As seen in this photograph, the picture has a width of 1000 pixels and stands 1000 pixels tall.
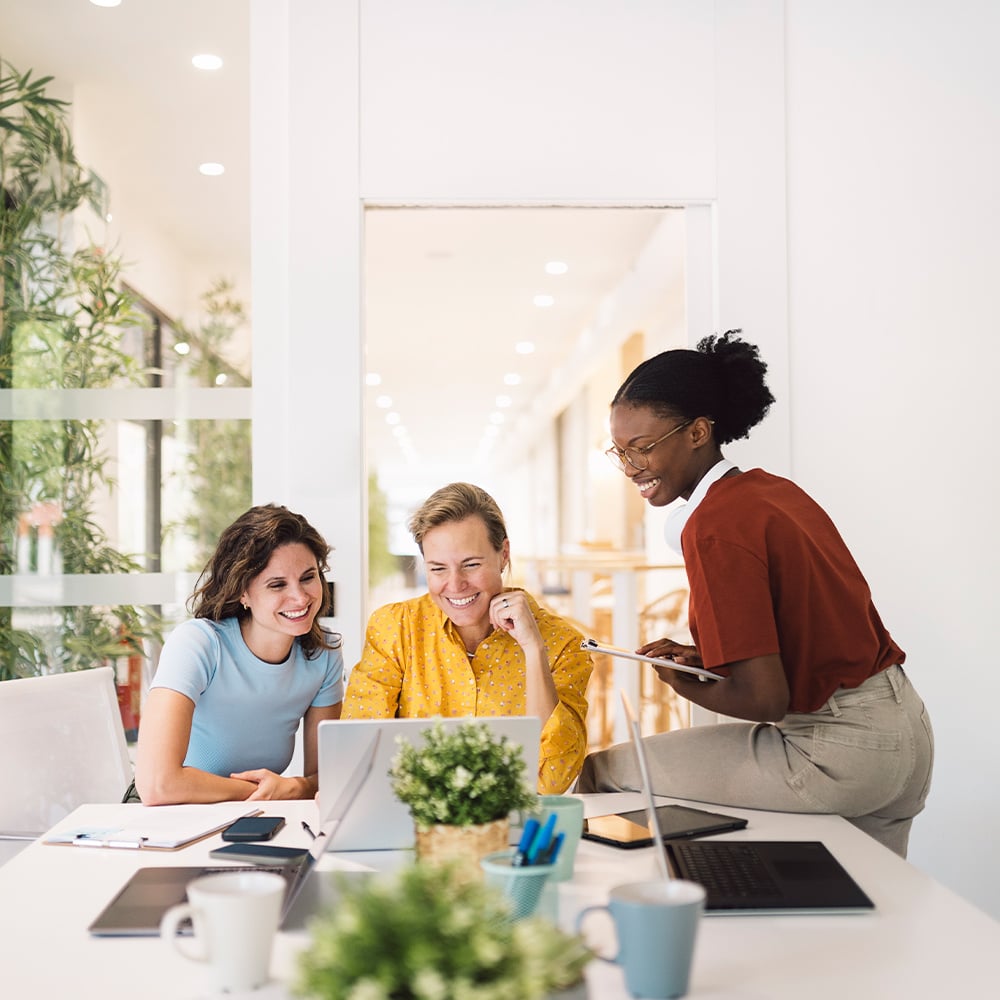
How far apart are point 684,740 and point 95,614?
1.93 metres

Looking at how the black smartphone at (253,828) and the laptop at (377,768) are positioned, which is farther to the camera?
the black smartphone at (253,828)

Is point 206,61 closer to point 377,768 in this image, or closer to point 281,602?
point 281,602

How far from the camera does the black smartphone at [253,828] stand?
1.55m

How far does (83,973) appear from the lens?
3.53 ft

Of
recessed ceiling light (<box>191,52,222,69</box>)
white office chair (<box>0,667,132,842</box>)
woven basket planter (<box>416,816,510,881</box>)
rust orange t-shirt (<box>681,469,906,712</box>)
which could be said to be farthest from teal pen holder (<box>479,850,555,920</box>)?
recessed ceiling light (<box>191,52,222,69</box>)

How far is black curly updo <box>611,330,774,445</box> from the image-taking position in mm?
2023

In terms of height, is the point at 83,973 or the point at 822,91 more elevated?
the point at 822,91

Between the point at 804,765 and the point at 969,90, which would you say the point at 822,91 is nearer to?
the point at 969,90

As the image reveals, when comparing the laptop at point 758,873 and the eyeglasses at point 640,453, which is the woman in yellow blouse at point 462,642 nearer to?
the eyeglasses at point 640,453

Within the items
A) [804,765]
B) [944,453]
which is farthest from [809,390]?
[804,765]

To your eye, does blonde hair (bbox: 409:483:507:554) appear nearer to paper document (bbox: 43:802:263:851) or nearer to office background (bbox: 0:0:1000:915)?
paper document (bbox: 43:802:263:851)

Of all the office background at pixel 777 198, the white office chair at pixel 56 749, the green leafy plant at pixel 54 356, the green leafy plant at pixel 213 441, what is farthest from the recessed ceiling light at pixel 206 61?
the white office chair at pixel 56 749

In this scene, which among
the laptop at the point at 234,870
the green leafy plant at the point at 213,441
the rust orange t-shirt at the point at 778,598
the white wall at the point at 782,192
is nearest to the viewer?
the laptop at the point at 234,870

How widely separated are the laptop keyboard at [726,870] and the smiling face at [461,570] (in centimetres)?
78
